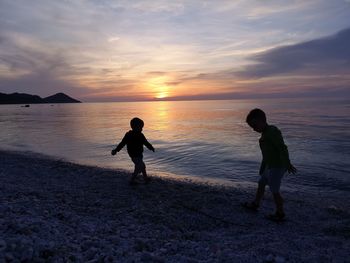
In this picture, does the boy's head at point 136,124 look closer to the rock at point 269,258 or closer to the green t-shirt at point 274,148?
the green t-shirt at point 274,148

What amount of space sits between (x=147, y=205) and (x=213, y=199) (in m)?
1.97

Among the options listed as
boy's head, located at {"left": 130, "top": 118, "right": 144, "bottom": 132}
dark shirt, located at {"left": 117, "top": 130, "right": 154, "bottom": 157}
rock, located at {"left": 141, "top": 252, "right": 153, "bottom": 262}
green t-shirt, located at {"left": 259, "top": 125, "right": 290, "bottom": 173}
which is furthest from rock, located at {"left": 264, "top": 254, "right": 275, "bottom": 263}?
boy's head, located at {"left": 130, "top": 118, "right": 144, "bottom": 132}

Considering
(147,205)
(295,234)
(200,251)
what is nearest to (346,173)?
(295,234)

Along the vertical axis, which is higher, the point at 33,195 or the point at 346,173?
the point at 33,195

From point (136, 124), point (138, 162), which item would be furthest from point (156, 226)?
point (136, 124)

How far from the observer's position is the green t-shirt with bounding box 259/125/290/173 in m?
6.73

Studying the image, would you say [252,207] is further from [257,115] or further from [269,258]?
[269,258]

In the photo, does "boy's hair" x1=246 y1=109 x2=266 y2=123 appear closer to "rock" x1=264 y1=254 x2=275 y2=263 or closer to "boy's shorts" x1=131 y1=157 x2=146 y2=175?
"rock" x1=264 y1=254 x2=275 y2=263

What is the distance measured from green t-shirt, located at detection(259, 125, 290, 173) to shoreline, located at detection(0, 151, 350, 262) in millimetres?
1383

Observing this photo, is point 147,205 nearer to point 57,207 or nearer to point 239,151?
point 57,207

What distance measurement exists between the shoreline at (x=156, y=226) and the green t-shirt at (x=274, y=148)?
1.38 metres

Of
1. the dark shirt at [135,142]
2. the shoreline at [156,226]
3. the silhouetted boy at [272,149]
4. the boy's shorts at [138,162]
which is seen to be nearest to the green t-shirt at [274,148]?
the silhouetted boy at [272,149]

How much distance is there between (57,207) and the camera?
285 inches

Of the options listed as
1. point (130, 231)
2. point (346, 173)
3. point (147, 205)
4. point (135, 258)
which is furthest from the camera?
point (346, 173)
